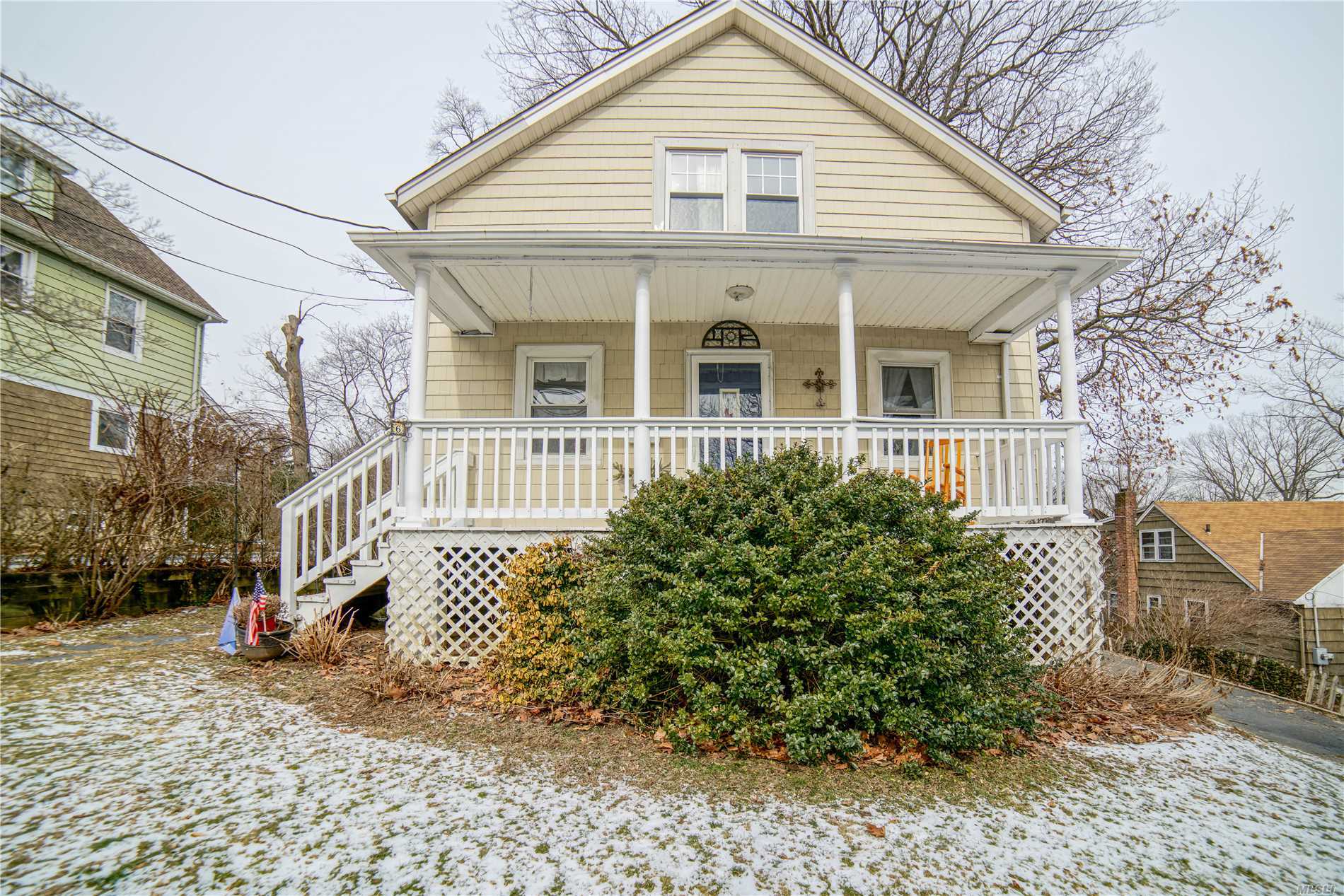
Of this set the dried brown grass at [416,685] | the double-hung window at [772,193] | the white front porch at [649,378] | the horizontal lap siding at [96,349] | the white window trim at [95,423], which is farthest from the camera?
the white window trim at [95,423]

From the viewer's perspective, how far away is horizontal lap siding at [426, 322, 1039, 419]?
8.68m

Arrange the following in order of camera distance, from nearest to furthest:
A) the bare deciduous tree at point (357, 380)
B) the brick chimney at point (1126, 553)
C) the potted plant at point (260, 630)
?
the potted plant at point (260, 630) < the brick chimney at point (1126, 553) < the bare deciduous tree at point (357, 380)

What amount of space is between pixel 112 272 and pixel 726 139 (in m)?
13.2

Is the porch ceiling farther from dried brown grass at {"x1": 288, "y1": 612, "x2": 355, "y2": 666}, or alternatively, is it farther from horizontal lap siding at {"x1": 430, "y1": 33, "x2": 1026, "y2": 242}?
dried brown grass at {"x1": 288, "y1": 612, "x2": 355, "y2": 666}

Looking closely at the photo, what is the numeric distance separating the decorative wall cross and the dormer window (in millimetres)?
10307

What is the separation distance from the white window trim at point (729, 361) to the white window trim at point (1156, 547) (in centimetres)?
1984

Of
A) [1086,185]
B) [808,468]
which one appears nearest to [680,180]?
[808,468]

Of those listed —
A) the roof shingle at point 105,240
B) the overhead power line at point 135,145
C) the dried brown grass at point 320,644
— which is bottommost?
the dried brown grass at point 320,644

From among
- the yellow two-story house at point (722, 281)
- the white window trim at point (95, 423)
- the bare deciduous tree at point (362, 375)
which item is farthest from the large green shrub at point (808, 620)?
the bare deciduous tree at point (362, 375)

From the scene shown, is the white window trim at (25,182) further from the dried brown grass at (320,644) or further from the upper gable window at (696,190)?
the upper gable window at (696,190)

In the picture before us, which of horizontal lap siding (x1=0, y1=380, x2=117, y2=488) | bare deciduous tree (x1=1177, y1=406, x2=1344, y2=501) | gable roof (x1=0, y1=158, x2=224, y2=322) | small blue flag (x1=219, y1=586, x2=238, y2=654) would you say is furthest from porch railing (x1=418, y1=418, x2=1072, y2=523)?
bare deciduous tree (x1=1177, y1=406, x2=1344, y2=501)

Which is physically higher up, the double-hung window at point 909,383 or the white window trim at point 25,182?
the white window trim at point 25,182

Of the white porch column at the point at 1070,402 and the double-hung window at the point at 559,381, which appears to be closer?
the white porch column at the point at 1070,402

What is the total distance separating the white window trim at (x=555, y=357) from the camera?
8.66 m
